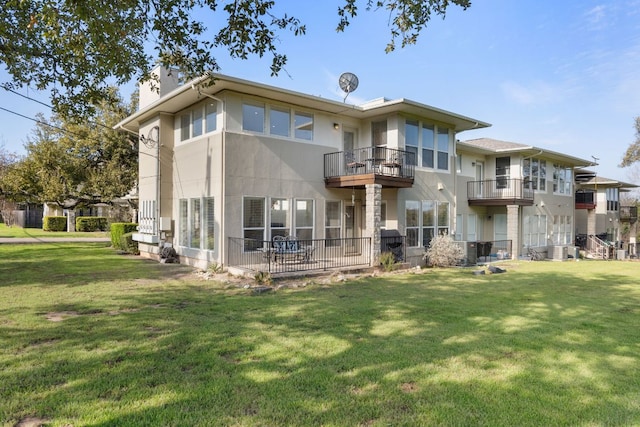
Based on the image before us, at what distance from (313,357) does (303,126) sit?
10599 millimetres

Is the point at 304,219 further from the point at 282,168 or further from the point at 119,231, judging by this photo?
the point at 119,231

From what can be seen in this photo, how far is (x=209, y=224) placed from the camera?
42.3 feet

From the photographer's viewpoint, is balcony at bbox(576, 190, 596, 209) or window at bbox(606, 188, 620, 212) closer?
balcony at bbox(576, 190, 596, 209)

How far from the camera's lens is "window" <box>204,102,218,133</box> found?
12797 millimetres

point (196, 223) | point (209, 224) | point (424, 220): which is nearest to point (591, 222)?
point (424, 220)

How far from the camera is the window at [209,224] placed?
12.7 meters

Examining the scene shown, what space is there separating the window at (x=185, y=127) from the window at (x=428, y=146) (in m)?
9.66

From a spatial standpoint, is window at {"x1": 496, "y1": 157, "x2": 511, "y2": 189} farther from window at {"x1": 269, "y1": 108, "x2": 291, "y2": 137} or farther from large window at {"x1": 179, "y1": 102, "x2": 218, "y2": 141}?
large window at {"x1": 179, "y1": 102, "x2": 218, "y2": 141}

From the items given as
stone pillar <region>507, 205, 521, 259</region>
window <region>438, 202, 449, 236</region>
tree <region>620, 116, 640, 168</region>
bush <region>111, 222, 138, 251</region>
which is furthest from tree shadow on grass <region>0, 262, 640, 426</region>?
tree <region>620, 116, 640, 168</region>

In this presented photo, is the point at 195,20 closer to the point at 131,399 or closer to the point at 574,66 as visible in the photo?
the point at 131,399

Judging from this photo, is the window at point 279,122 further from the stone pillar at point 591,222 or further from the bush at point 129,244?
the stone pillar at point 591,222

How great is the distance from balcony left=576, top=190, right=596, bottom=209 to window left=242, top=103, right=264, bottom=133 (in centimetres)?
2672

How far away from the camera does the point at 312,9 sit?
25.7 feet

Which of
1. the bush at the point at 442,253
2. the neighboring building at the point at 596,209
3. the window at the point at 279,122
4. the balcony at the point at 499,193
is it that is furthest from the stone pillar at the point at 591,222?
the window at the point at 279,122
